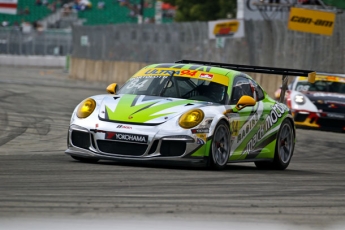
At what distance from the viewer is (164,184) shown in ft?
26.6

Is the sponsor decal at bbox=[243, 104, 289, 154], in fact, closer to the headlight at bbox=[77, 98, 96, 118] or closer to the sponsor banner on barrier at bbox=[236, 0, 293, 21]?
the headlight at bbox=[77, 98, 96, 118]

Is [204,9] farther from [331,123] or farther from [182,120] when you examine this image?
[182,120]

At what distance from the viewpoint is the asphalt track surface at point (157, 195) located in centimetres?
601

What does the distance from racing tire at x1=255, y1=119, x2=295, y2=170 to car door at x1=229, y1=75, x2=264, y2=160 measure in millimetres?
559

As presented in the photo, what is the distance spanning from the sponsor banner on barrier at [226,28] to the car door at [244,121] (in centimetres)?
1995

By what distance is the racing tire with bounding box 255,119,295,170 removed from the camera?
1157cm

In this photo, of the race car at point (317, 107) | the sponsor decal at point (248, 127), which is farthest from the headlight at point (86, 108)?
the race car at point (317, 107)

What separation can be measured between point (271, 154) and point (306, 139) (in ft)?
20.0

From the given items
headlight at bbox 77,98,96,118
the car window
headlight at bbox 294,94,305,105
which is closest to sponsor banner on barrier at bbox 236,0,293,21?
headlight at bbox 294,94,305,105

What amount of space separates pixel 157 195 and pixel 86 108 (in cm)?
287

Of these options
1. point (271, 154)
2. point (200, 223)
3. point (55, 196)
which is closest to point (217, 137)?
point (271, 154)

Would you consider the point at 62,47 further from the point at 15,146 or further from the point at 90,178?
the point at 90,178

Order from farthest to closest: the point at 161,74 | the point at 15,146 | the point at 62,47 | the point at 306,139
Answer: the point at 62,47 → the point at 306,139 → the point at 15,146 → the point at 161,74

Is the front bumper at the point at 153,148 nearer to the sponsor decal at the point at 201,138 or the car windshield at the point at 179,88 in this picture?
the sponsor decal at the point at 201,138
